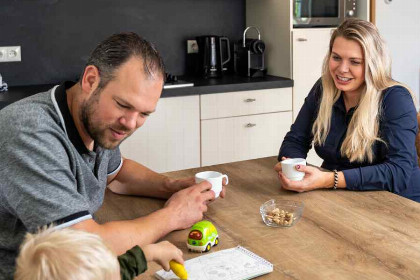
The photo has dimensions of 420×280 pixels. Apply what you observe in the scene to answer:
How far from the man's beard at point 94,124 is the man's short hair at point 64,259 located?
0.52m

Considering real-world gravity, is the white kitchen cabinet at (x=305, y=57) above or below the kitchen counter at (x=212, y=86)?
above

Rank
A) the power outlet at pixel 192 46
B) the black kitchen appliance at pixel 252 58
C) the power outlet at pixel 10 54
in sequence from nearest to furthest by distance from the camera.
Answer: the power outlet at pixel 10 54 < the black kitchen appliance at pixel 252 58 < the power outlet at pixel 192 46

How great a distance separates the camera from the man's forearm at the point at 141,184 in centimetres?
193

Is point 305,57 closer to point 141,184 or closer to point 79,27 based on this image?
point 79,27

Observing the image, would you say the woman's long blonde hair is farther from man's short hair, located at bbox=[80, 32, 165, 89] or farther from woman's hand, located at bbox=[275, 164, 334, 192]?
man's short hair, located at bbox=[80, 32, 165, 89]

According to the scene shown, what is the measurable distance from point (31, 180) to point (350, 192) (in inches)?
40.9

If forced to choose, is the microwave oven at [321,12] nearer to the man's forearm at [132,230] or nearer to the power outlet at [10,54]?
the power outlet at [10,54]

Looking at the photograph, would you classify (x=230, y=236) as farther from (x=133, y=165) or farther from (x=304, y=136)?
(x=304, y=136)

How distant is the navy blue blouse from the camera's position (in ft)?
6.66

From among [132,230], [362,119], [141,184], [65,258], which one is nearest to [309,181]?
[362,119]

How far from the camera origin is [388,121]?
2.18 metres

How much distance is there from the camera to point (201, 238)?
4.83 feet

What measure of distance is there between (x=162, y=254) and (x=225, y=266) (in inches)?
6.4

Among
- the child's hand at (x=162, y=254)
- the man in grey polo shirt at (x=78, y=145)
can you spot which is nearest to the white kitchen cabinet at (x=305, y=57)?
the man in grey polo shirt at (x=78, y=145)
